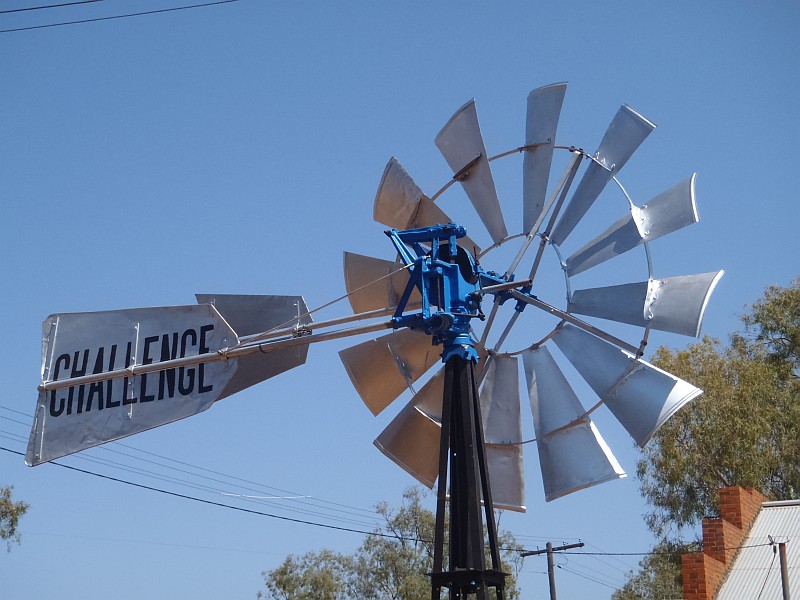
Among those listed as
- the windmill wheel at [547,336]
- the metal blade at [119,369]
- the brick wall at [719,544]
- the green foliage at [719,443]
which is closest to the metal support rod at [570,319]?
the windmill wheel at [547,336]

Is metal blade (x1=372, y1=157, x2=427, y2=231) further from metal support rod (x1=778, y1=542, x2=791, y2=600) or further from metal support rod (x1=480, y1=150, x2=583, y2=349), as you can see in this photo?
metal support rod (x1=778, y1=542, x2=791, y2=600)

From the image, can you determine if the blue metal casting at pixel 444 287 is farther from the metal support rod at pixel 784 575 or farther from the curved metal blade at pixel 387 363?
the metal support rod at pixel 784 575

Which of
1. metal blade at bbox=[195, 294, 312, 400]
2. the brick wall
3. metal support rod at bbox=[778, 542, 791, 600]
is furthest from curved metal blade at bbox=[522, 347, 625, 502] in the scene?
metal support rod at bbox=[778, 542, 791, 600]

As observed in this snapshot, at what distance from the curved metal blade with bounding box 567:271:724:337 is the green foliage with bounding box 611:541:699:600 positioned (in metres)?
16.4

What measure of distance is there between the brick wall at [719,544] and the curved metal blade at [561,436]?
415 centimetres

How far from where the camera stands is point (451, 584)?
9.02m

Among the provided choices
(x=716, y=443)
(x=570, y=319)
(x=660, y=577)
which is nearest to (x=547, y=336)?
(x=570, y=319)

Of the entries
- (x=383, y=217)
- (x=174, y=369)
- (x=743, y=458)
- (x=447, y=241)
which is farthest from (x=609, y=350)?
(x=743, y=458)

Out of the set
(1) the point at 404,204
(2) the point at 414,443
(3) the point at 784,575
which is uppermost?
(1) the point at 404,204

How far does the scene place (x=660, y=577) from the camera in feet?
97.5

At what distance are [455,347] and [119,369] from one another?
3.13m

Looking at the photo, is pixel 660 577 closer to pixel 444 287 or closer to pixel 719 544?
pixel 719 544

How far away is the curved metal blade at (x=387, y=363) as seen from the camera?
34.8 feet

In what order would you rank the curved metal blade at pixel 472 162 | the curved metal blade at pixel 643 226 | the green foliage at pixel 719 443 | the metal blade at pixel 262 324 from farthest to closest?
the green foliage at pixel 719 443 → the curved metal blade at pixel 472 162 → the metal blade at pixel 262 324 → the curved metal blade at pixel 643 226
